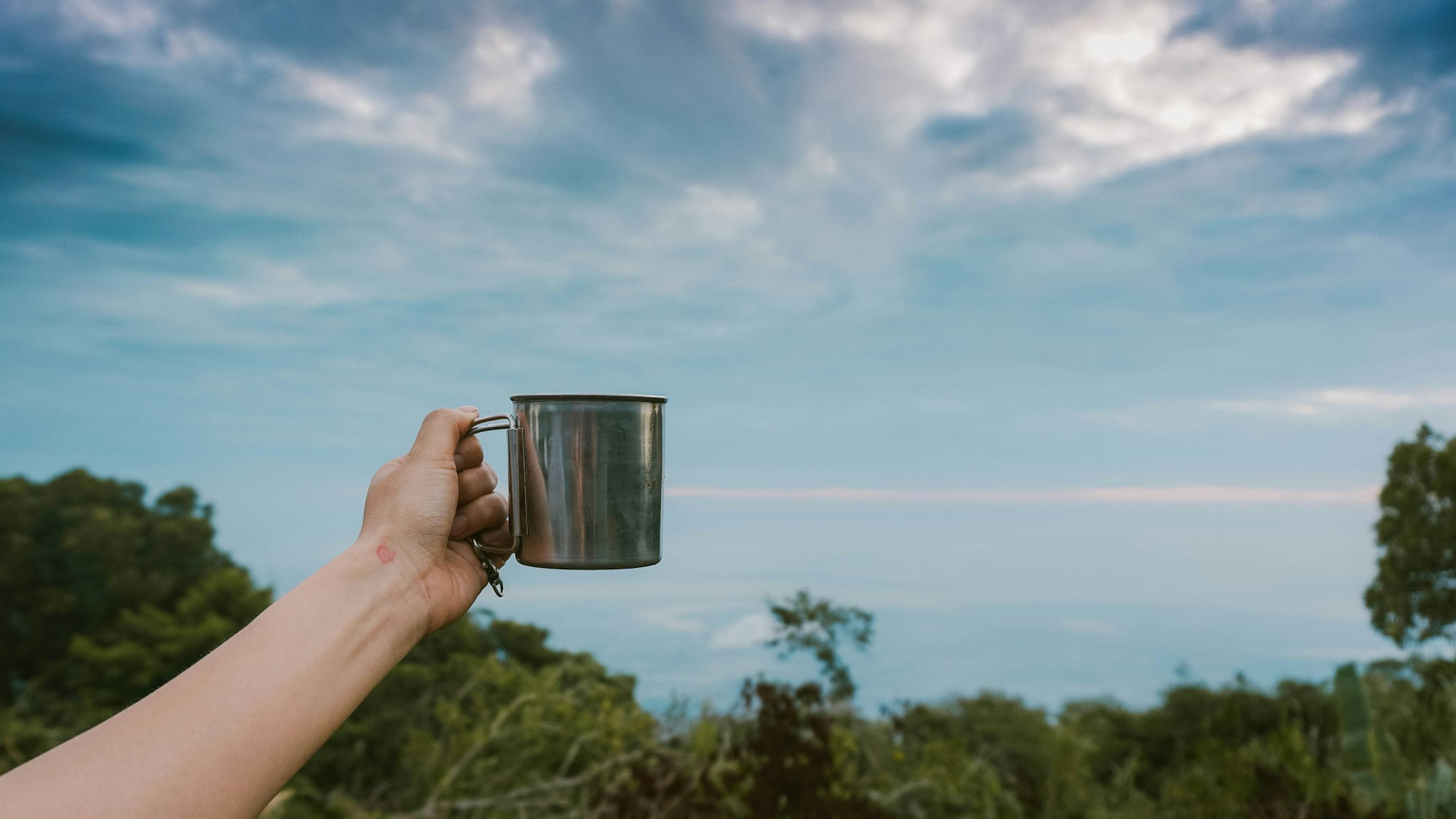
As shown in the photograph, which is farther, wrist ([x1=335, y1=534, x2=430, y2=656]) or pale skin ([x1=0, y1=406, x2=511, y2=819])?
wrist ([x1=335, y1=534, x2=430, y2=656])

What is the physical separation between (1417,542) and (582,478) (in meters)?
12.6

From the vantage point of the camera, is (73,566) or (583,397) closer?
(583,397)

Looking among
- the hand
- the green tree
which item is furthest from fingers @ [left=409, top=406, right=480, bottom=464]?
the green tree

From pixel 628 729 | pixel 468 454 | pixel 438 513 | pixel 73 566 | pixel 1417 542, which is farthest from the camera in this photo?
pixel 1417 542

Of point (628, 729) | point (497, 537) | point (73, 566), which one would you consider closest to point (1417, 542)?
point (628, 729)

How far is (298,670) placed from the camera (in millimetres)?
1928

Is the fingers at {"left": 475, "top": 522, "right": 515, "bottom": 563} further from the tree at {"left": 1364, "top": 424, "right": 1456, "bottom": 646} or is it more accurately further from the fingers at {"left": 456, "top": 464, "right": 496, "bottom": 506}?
the tree at {"left": 1364, "top": 424, "right": 1456, "bottom": 646}

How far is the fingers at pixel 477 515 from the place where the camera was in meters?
2.51

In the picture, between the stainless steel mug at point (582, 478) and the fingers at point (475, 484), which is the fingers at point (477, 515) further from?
the stainless steel mug at point (582, 478)

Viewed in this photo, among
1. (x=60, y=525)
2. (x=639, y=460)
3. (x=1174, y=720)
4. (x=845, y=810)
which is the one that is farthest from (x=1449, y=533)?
(x=60, y=525)

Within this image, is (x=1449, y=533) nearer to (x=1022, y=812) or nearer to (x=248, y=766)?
(x=1022, y=812)

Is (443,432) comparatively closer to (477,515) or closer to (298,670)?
(477,515)

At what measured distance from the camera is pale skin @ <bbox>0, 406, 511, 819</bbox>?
1672 mm

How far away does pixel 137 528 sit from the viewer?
23.0ft
